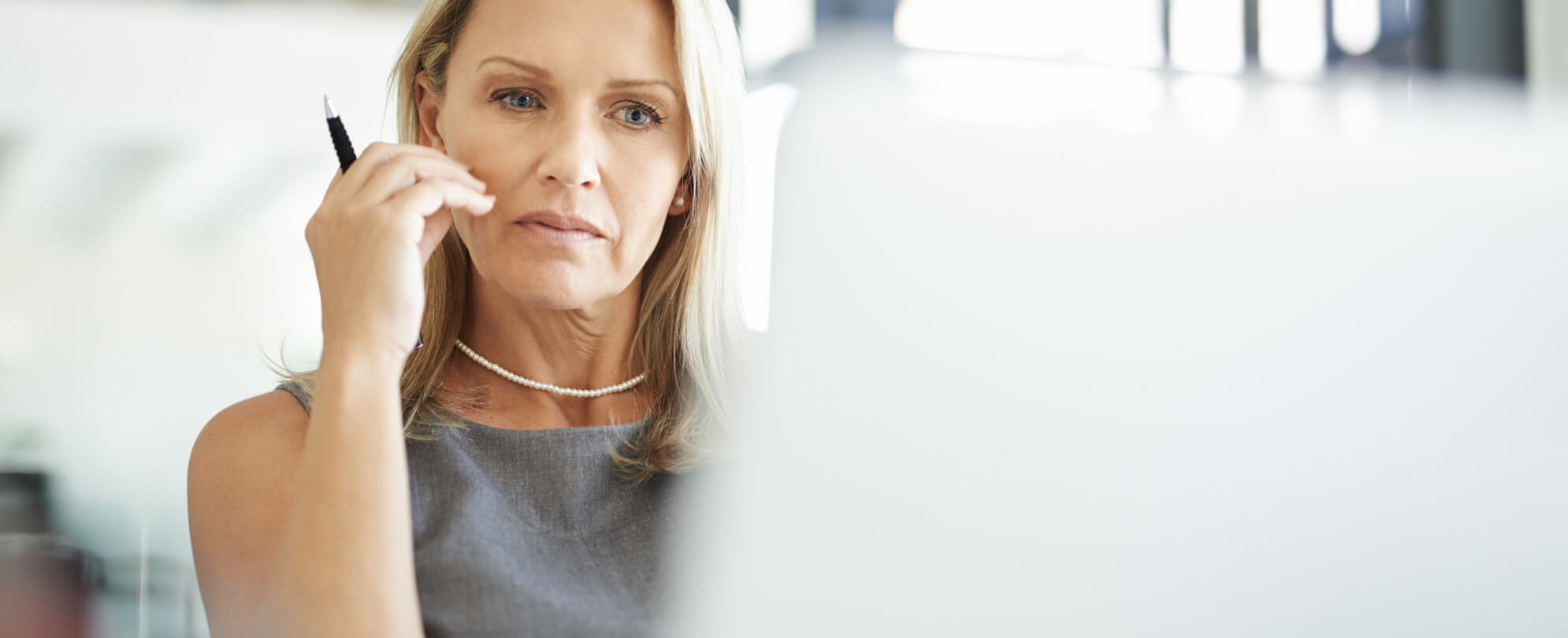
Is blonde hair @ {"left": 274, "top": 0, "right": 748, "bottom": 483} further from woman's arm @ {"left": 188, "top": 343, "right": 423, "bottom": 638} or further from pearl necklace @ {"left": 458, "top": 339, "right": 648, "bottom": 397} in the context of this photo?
woman's arm @ {"left": 188, "top": 343, "right": 423, "bottom": 638}

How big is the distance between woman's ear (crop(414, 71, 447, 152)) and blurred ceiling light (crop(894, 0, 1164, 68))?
2140 millimetres

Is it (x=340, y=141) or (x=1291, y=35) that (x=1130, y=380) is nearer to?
(x=340, y=141)

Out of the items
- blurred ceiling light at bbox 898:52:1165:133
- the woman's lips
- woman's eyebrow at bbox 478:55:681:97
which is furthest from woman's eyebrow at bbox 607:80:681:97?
blurred ceiling light at bbox 898:52:1165:133

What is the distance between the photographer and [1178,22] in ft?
9.84

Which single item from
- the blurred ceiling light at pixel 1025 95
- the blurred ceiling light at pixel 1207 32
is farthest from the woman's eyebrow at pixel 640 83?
the blurred ceiling light at pixel 1207 32

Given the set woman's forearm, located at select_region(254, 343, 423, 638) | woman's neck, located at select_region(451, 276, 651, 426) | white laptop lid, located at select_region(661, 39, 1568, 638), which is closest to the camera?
white laptop lid, located at select_region(661, 39, 1568, 638)

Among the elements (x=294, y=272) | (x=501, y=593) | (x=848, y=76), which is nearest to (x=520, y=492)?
A: (x=501, y=593)

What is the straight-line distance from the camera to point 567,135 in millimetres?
715

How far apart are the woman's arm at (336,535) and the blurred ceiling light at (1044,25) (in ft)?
8.06

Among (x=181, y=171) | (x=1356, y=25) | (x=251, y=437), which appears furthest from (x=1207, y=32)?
(x=181, y=171)

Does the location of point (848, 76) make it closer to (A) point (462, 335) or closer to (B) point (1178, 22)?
(A) point (462, 335)

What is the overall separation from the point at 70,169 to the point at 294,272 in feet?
2.22

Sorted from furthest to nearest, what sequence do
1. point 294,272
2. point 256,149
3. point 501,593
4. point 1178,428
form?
point 294,272 → point 256,149 → point 501,593 → point 1178,428

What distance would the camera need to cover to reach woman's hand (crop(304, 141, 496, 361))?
0.63 meters
